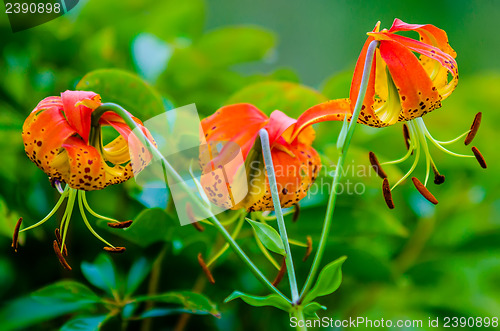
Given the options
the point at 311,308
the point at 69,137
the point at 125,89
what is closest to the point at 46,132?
the point at 69,137

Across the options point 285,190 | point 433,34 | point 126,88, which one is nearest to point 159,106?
point 126,88

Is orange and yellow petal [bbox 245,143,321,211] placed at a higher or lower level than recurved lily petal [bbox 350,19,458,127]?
lower

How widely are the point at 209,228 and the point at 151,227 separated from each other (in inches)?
3.9

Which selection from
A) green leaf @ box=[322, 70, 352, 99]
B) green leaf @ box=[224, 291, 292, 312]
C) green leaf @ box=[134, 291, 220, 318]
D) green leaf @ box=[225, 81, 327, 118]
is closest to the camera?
green leaf @ box=[224, 291, 292, 312]

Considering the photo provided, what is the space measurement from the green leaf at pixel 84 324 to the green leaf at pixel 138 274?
48mm

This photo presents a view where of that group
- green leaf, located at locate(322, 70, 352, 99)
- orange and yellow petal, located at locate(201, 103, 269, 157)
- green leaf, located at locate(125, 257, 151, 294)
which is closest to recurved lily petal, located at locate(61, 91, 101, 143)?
orange and yellow petal, located at locate(201, 103, 269, 157)

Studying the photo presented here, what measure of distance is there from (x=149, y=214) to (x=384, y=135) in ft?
1.35

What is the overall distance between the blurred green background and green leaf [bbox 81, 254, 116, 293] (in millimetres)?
43

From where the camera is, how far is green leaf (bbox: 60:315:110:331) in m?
0.54

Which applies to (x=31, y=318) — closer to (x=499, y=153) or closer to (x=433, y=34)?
(x=433, y=34)

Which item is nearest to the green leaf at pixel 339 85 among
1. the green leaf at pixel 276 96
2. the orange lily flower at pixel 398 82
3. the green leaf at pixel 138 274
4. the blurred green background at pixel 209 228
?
the blurred green background at pixel 209 228

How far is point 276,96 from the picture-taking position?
0.64 m

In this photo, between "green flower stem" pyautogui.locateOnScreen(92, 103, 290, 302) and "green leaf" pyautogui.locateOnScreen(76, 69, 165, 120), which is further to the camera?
"green leaf" pyautogui.locateOnScreen(76, 69, 165, 120)

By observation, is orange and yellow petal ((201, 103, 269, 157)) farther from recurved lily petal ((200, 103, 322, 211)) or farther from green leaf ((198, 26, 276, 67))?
green leaf ((198, 26, 276, 67))
